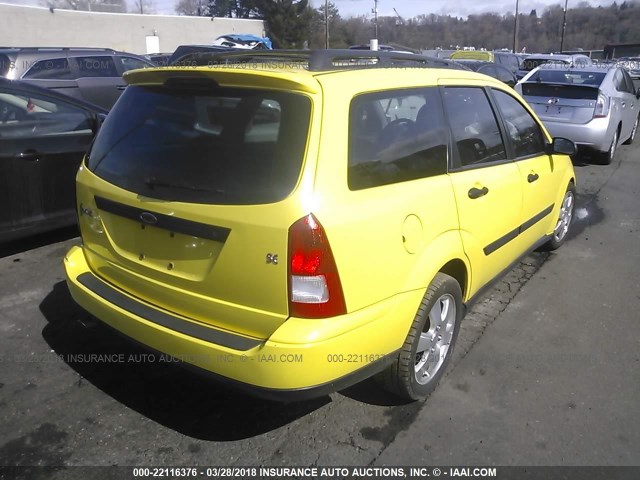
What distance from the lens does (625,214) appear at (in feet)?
21.0

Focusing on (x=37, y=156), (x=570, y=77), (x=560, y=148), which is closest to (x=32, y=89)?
(x=37, y=156)

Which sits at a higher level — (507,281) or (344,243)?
(344,243)

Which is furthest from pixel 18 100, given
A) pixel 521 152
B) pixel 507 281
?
pixel 507 281

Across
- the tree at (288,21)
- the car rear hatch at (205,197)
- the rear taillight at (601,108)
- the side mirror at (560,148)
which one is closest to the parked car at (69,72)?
the rear taillight at (601,108)

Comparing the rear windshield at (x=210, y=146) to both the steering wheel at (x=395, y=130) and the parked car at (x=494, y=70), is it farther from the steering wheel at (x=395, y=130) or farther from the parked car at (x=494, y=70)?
the parked car at (x=494, y=70)

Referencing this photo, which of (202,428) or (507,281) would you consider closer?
(202,428)

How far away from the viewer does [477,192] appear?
3.05m

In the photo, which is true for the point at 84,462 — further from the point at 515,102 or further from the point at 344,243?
the point at 515,102

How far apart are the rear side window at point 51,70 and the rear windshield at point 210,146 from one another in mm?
8981

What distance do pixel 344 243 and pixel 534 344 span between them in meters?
1.91

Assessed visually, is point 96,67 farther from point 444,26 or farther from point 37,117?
point 444,26

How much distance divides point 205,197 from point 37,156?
2948 millimetres

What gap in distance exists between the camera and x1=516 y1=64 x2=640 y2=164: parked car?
841 cm

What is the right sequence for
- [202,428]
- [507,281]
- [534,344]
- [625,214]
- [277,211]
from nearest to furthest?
[277,211], [202,428], [534,344], [507,281], [625,214]
